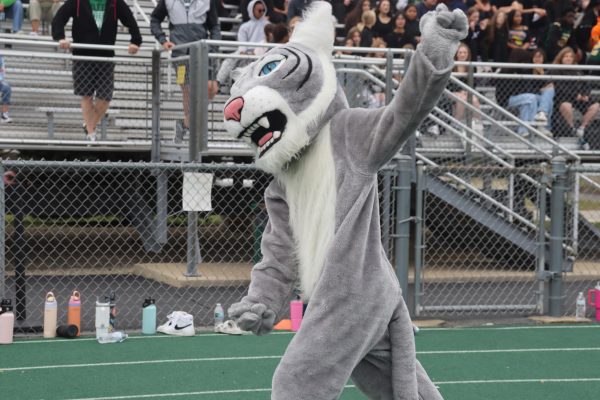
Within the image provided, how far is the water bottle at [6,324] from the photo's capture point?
8484 millimetres

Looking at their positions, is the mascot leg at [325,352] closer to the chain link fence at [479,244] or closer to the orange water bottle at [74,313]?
the orange water bottle at [74,313]

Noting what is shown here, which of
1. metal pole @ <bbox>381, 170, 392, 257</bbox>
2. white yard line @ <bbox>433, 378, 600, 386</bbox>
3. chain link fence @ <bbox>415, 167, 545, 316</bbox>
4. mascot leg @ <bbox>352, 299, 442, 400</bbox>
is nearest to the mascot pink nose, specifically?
mascot leg @ <bbox>352, 299, 442, 400</bbox>

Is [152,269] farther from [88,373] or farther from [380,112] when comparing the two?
[380,112]

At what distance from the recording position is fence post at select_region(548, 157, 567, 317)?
1001 cm

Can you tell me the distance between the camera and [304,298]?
4855mm

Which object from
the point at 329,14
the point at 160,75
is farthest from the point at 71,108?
the point at 329,14

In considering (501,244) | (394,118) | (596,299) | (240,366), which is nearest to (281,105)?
(394,118)

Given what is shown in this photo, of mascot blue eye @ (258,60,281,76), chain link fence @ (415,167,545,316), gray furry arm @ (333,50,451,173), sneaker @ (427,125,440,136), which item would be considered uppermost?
mascot blue eye @ (258,60,281,76)

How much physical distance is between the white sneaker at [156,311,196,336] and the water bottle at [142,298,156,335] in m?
0.08

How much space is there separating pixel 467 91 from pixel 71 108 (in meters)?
4.67

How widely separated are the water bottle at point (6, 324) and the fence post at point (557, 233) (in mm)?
4875

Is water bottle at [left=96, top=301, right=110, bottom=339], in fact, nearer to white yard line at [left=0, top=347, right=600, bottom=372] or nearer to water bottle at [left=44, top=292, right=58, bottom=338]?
water bottle at [left=44, top=292, right=58, bottom=338]

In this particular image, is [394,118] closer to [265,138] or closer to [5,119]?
[265,138]

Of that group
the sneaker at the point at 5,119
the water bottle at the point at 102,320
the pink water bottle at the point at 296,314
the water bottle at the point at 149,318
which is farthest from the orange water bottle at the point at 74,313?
the sneaker at the point at 5,119
